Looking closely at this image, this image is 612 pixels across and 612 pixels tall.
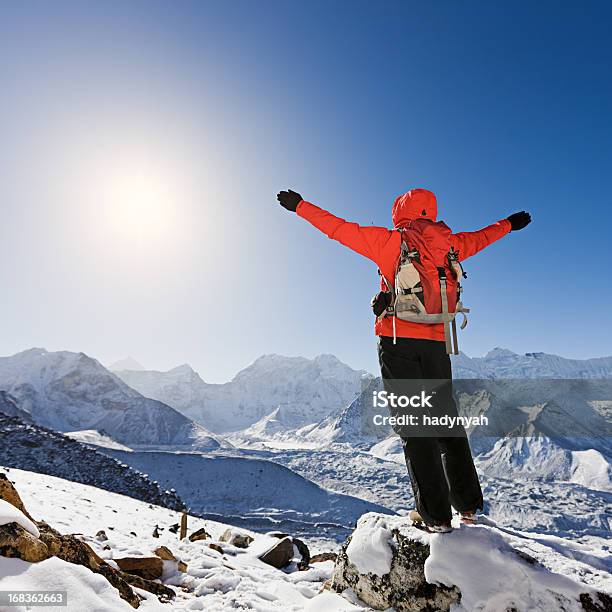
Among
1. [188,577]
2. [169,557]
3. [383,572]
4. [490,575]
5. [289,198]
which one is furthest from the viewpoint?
[169,557]

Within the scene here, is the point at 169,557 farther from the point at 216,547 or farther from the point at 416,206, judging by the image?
the point at 416,206

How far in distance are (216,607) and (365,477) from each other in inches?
4845

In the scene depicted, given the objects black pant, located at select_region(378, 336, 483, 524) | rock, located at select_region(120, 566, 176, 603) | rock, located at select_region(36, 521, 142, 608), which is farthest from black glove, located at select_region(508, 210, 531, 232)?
rock, located at select_region(120, 566, 176, 603)

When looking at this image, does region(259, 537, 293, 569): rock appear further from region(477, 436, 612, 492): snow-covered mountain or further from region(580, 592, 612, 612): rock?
region(477, 436, 612, 492): snow-covered mountain

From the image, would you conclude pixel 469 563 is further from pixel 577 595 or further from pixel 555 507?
pixel 555 507

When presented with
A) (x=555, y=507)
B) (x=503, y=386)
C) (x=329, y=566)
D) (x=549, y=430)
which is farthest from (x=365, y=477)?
(x=329, y=566)

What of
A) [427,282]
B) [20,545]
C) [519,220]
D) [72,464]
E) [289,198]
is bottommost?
[72,464]

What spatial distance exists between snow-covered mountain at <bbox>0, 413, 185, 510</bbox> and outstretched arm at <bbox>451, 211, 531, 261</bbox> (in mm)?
30655

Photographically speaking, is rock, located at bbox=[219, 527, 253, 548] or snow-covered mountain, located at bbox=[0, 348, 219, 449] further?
snow-covered mountain, located at bbox=[0, 348, 219, 449]

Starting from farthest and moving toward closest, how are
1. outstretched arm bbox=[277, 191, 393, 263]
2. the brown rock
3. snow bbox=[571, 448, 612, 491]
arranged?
snow bbox=[571, 448, 612, 491]
the brown rock
outstretched arm bbox=[277, 191, 393, 263]

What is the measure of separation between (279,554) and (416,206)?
756 centimetres

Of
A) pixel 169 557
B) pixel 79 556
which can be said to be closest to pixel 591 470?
pixel 169 557

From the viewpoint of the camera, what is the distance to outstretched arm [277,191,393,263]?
4.04 metres

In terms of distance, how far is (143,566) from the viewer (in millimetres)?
5242
